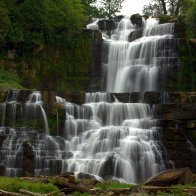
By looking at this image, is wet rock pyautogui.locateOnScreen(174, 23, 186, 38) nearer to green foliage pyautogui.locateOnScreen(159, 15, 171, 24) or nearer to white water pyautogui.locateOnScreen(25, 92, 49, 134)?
green foliage pyautogui.locateOnScreen(159, 15, 171, 24)

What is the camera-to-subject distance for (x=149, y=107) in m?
29.1

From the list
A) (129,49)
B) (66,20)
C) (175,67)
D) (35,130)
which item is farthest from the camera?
(66,20)

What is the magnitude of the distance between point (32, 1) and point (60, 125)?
1828cm

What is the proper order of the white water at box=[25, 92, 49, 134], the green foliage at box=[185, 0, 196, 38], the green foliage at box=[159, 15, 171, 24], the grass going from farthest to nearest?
the green foliage at box=[159, 15, 171, 24]
the green foliage at box=[185, 0, 196, 38]
the grass
the white water at box=[25, 92, 49, 134]

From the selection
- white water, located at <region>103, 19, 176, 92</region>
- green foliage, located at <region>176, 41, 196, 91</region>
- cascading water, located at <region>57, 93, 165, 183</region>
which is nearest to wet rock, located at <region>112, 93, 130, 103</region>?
cascading water, located at <region>57, 93, 165, 183</region>

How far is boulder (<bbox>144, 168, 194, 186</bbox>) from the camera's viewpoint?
53.2ft

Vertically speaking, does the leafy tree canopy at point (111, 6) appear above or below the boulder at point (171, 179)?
above

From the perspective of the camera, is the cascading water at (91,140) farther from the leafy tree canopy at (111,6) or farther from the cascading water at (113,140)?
the leafy tree canopy at (111,6)

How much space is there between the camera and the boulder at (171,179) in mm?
16203

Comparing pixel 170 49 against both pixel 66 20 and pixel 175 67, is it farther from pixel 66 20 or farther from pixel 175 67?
pixel 66 20

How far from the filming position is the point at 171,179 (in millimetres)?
16344

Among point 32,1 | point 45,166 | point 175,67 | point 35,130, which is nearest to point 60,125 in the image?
point 35,130

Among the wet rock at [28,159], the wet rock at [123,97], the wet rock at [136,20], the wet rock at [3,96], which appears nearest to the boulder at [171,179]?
the wet rock at [28,159]

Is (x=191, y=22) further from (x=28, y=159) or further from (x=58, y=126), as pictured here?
(x=28, y=159)
